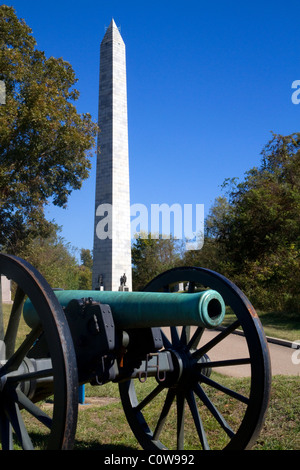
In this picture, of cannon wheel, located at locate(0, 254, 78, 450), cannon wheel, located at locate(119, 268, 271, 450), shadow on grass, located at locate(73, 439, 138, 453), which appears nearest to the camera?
cannon wheel, located at locate(0, 254, 78, 450)

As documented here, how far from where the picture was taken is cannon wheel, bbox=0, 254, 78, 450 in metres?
2.60

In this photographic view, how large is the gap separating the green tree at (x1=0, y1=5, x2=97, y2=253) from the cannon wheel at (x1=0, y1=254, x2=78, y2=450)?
52.8 ft

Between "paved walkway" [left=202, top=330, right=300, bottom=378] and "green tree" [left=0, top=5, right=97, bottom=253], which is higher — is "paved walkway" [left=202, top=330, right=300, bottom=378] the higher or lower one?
the lower one

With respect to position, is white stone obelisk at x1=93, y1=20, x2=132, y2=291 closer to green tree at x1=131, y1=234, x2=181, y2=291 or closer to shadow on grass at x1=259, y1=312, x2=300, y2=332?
shadow on grass at x1=259, y1=312, x2=300, y2=332

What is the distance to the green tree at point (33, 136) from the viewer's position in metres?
19.4

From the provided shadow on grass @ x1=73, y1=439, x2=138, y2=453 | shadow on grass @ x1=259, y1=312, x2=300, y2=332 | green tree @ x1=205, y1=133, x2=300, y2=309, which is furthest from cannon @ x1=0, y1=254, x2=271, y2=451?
green tree @ x1=205, y1=133, x2=300, y2=309

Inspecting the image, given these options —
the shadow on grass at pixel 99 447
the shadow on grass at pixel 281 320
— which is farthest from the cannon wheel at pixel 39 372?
the shadow on grass at pixel 281 320

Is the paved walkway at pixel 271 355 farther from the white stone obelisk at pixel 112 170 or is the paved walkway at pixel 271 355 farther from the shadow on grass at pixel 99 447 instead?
the white stone obelisk at pixel 112 170

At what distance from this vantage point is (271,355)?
10.6 meters

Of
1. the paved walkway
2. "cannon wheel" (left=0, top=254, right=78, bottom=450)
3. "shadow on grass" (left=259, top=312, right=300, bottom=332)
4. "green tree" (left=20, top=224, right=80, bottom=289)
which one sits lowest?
the paved walkway

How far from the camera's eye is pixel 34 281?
2873 mm

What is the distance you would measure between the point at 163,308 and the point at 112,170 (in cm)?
2419

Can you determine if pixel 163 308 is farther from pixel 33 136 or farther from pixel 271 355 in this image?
pixel 33 136
